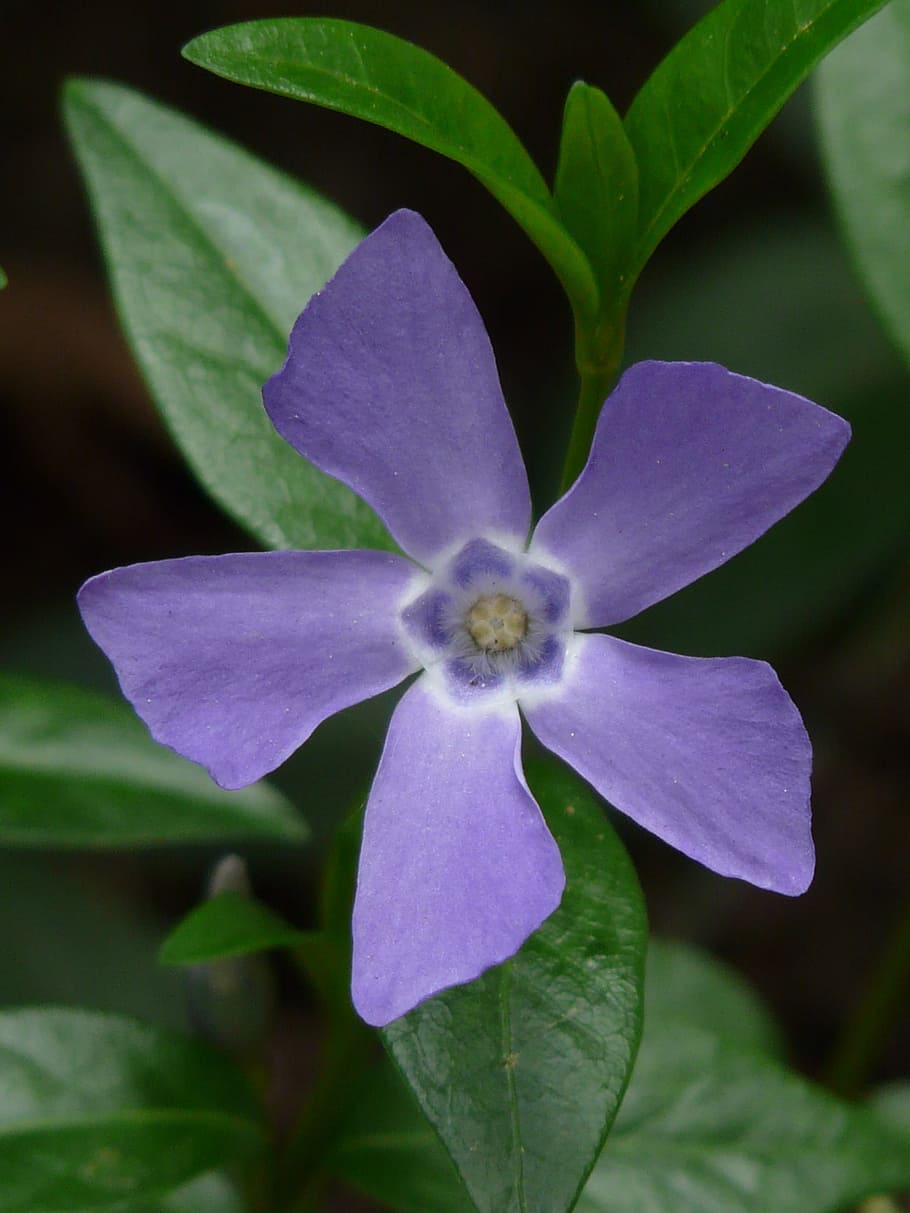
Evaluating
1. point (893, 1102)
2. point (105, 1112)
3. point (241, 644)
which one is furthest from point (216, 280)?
point (893, 1102)

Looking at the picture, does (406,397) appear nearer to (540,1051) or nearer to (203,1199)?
(540,1051)

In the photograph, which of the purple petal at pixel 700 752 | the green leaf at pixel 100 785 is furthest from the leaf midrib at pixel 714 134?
the green leaf at pixel 100 785

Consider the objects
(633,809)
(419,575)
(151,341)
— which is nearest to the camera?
(633,809)

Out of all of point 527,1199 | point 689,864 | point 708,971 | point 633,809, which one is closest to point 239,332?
point 633,809

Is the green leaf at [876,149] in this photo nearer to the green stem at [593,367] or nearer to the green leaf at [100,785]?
the green stem at [593,367]

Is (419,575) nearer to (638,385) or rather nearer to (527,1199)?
(638,385)
